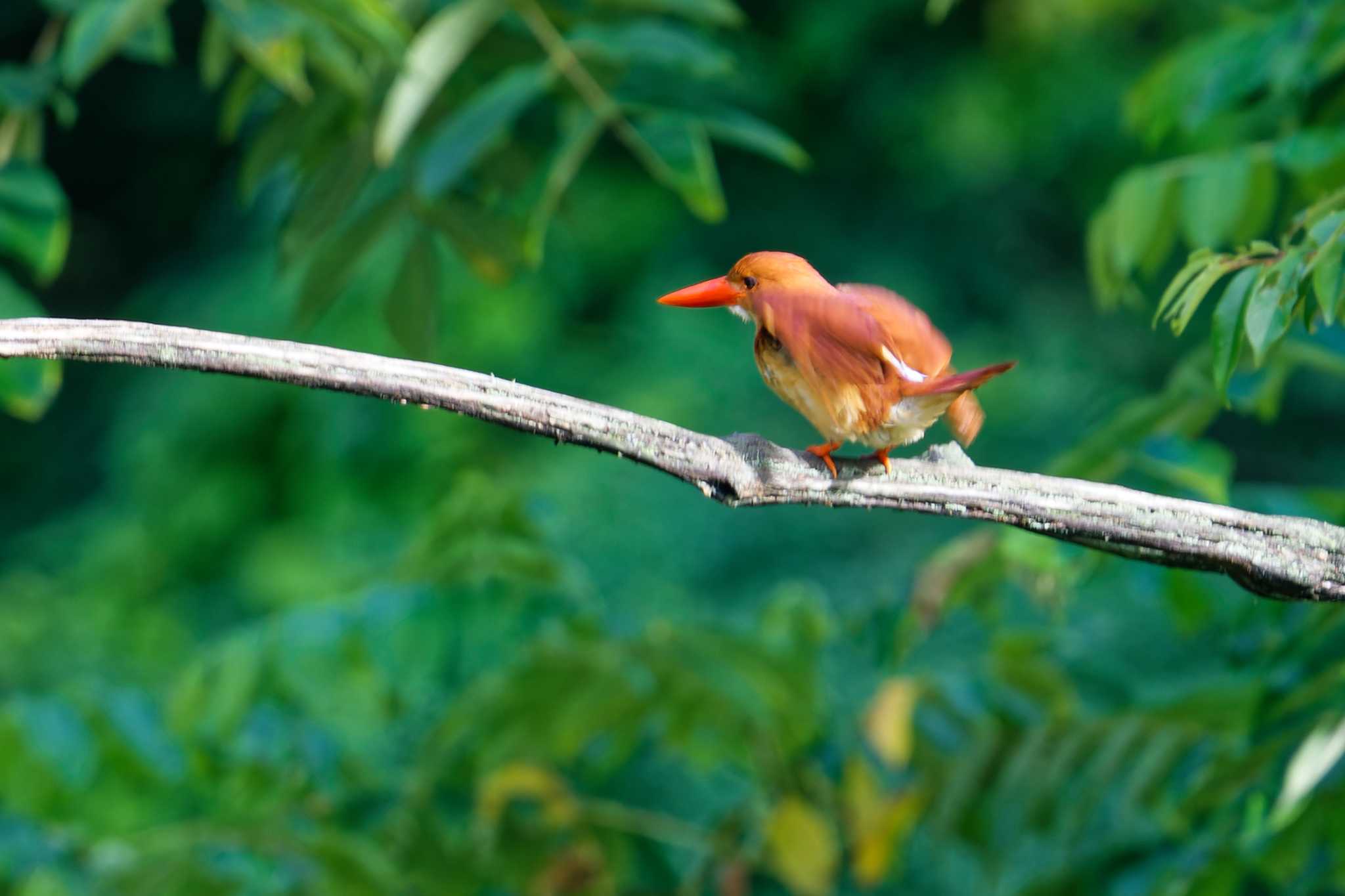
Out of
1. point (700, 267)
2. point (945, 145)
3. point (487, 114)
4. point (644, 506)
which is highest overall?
point (945, 145)

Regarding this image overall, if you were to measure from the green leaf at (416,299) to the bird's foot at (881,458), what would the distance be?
691mm

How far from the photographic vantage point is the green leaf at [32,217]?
1234mm

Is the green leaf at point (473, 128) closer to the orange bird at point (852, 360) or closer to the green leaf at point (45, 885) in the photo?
the orange bird at point (852, 360)

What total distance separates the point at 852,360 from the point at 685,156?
53cm

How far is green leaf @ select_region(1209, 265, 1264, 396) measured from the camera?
2.56 ft

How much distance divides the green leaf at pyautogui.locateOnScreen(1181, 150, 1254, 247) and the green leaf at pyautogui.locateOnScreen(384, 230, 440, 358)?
752 millimetres

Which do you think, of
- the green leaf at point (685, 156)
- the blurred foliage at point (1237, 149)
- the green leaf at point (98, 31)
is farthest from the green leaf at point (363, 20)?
the blurred foliage at point (1237, 149)

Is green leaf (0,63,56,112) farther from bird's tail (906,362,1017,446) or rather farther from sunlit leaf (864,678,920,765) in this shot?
sunlit leaf (864,678,920,765)

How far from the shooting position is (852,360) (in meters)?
0.75

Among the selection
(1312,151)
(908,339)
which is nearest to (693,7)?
(1312,151)

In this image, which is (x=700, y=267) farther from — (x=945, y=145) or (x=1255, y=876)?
(x=1255, y=876)

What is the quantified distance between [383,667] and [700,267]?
2.53 metres

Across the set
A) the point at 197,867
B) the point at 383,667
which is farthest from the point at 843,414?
the point at 197,867

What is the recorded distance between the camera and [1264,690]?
114cm
